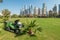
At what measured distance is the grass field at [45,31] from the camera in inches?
154

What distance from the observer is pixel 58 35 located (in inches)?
156

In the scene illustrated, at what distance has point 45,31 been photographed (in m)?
4.03

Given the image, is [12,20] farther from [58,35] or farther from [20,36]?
[58,35]

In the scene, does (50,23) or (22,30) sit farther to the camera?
(50,23)

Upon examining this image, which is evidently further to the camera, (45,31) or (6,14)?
(45,31)

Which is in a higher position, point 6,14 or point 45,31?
point 6,14

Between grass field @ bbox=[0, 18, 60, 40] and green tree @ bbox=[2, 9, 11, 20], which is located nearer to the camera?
green tree @ bbox=[2, 9, 11, 20]

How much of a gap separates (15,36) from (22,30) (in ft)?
0.76

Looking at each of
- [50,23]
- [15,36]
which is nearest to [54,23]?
[50,23]

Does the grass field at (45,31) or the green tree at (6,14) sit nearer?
the green tree at (6,14)

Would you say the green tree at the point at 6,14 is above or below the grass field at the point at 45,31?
above

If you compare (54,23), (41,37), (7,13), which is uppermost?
(7,13)

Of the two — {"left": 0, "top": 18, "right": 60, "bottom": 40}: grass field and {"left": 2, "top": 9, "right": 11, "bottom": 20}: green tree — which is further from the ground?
{"left": 2, "top": 9, "right": 11, "bottom": 20}: green tree

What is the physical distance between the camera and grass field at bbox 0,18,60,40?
3912mm
